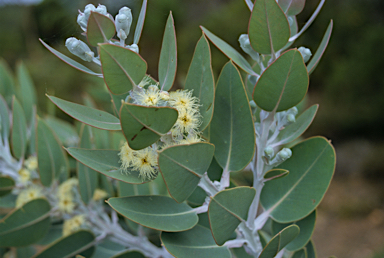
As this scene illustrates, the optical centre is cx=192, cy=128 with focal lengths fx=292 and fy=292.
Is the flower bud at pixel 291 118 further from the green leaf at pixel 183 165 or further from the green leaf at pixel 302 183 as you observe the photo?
the green leaf at pixel 183 165

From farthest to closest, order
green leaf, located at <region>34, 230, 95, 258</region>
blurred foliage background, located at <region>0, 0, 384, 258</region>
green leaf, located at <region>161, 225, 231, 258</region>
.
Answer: blurred foliage background, located at <region>0, 0, 384, 258</region> → green leaf, located at <region>34, 230, 95, 258</region> → green leaf, located at <region>161, 225, 231, 258</region>

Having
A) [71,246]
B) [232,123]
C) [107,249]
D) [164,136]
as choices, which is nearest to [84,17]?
[164,136]

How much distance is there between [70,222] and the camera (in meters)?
1.10

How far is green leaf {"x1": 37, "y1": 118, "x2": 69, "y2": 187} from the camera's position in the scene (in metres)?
1.08

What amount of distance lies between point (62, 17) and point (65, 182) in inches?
26.4

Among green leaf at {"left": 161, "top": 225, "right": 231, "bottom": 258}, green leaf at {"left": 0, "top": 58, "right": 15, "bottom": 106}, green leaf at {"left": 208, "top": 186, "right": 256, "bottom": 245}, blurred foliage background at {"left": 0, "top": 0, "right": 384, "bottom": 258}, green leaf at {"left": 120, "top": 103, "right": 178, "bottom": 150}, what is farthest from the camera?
blurred foliage background at {"left": 0, "top": 0, "right": 384, "bottom": 258}

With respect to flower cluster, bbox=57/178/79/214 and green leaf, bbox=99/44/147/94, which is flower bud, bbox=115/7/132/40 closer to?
green leaf, bbox=99/44/147/94

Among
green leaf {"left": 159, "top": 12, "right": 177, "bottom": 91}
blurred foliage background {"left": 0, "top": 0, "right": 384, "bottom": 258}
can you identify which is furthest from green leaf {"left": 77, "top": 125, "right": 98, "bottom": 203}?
blurred foliage background {"left": 0, "top": 0, "right": 384, "bottom": 258}

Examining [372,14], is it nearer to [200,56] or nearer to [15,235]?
[200,56]

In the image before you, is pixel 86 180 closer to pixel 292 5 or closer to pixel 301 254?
pixel 301 254

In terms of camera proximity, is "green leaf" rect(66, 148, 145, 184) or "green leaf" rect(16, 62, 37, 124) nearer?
"green leaf" rect(66, 148, 145, 184)

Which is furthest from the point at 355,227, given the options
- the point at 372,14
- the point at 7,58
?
the point at 7,58

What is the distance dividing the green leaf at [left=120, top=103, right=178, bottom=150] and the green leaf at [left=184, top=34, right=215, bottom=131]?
0.14 meters

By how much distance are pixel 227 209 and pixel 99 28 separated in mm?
427
